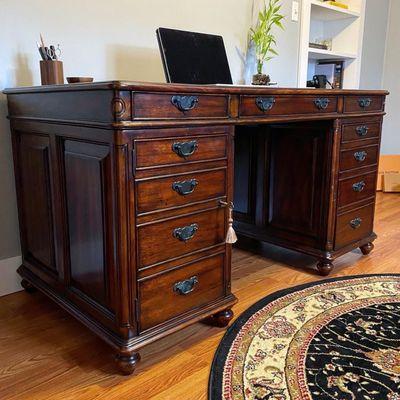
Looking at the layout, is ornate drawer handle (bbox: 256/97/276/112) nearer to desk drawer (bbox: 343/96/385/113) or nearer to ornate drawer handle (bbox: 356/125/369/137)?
desk drawer (bbox: 343/96/385/113)

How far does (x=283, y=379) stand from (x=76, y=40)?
149 centimetres

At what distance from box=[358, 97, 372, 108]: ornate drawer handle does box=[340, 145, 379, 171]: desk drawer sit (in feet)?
0.65

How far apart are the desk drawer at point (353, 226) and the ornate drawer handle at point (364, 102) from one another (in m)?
0.50

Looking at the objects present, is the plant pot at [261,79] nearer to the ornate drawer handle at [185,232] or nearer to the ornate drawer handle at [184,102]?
the ornate drawer handle at [184,102]

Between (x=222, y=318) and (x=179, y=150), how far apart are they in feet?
2.07

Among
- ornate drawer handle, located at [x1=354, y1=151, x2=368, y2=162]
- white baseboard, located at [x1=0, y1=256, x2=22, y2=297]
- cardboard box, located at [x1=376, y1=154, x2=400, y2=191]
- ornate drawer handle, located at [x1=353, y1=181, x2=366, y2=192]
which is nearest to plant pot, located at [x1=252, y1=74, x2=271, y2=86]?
ornate drawer handle, located at [x1=354, y1=151, x2=368, y2=162]

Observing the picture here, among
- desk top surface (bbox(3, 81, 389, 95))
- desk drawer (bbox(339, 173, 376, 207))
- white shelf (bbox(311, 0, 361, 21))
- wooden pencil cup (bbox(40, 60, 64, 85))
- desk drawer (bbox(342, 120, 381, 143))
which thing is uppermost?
white shelf (bbox(311, 0, 361, 21))

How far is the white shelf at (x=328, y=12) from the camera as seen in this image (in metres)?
2.79

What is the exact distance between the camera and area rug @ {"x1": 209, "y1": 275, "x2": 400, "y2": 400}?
118cm

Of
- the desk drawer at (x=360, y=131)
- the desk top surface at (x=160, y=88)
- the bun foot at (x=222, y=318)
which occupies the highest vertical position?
the desk top surface at (x=160, y=88)

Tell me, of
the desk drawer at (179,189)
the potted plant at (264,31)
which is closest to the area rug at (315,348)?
the desk drawer at (179,189)

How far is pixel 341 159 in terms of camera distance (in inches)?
76.3

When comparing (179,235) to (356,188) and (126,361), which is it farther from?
(356,188)

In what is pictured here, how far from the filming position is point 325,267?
1957 mm
